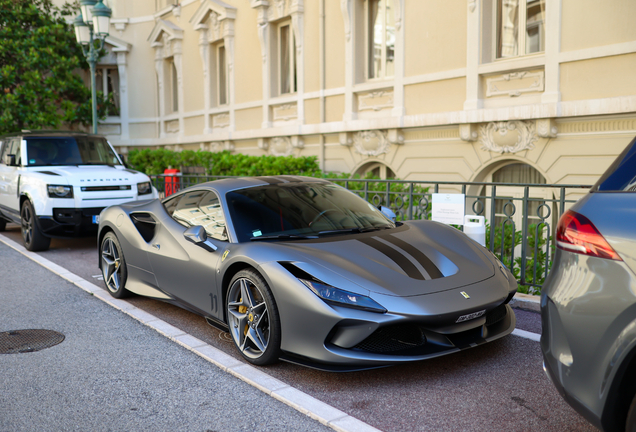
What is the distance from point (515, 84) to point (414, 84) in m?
2.35

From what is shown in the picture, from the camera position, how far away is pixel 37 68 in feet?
67.6

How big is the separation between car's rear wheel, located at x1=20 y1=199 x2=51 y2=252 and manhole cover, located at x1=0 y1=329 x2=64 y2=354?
15.1 feet

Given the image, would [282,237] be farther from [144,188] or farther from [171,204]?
[144,188]

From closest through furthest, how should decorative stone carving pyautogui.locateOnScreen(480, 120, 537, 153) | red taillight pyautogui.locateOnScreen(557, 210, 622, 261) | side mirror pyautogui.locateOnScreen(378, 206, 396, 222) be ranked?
red taillight pyautogui.locateOnScreen(557, 210, 622, 261)
side mirror pyautogui.locateOnScreen(378, 206, 396, 222)
decorative stone carving pyautogui.locateOnScreen(480, 120, 537, 153)

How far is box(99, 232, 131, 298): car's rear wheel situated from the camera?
6211 millimetres

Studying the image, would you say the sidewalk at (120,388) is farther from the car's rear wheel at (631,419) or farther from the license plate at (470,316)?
the car's rear wheel at (631,419)

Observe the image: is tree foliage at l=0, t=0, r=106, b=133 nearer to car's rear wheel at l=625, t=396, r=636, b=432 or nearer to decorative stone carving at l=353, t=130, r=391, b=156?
decorative stone carving at l=353, t=130, r=391, b=156

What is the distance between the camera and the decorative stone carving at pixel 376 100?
41.9 ft

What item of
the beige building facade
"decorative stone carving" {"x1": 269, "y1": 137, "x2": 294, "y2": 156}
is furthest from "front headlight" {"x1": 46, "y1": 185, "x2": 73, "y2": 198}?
"decorative stone carving" {"x1": 269, "y1": 137, "x2": 294, "y2": 156}

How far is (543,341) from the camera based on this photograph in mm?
2816

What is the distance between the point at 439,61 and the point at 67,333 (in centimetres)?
889

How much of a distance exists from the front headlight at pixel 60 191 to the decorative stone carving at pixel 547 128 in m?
7.76

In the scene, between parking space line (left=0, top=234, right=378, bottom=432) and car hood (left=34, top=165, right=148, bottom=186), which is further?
car hood (left=34, top=165, right=148, bottom=186)

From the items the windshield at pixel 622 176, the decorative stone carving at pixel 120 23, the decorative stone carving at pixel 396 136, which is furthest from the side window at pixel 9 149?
the decorative stone carving at pixel 120 23
